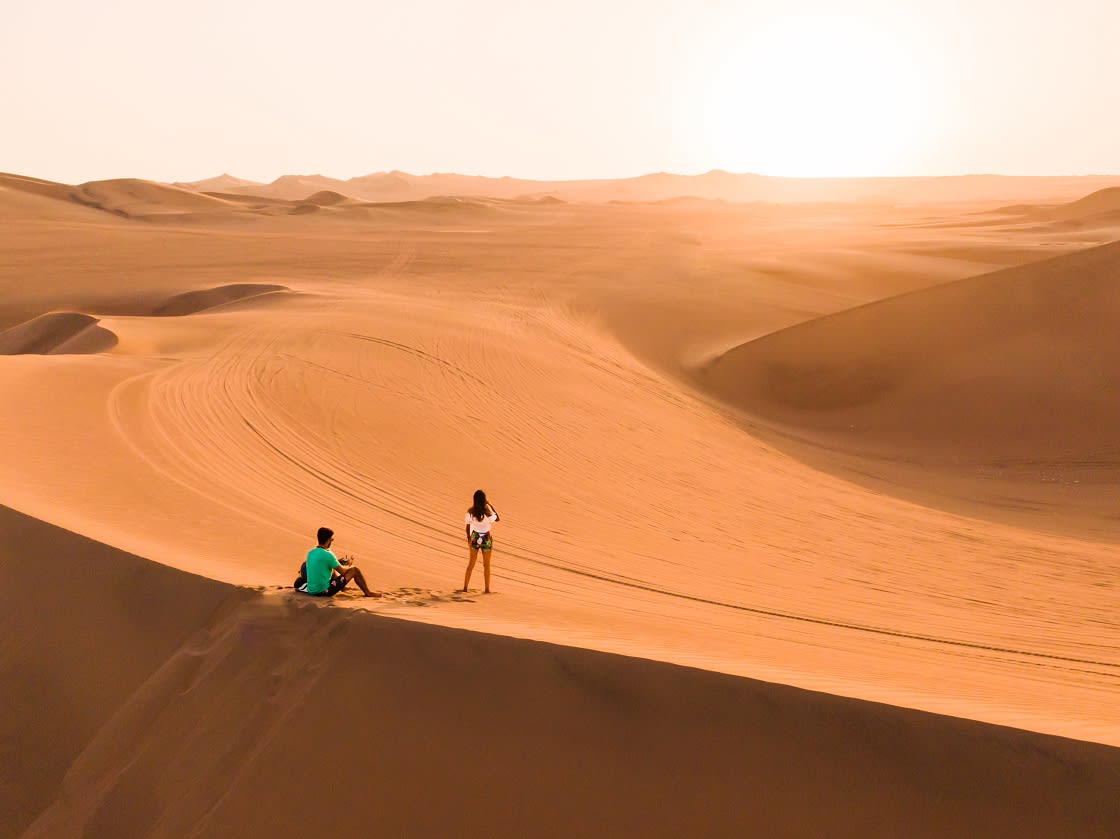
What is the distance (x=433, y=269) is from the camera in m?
34.7

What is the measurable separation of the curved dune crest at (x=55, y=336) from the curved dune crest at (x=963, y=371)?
38.4 feet

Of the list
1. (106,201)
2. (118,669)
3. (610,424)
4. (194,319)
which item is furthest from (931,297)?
(106,201)

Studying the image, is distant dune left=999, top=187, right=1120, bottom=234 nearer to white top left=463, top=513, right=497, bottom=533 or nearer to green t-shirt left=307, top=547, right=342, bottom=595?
white top left=463, top=513, right=497, bottom=533

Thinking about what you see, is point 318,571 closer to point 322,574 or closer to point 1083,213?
point 322,574

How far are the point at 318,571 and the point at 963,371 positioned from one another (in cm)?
1531

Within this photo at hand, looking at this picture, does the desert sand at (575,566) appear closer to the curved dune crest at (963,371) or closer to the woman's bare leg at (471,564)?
the curved dune crest at (963,371)

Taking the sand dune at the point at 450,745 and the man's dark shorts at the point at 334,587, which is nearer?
the sand dune at the point at 450,745

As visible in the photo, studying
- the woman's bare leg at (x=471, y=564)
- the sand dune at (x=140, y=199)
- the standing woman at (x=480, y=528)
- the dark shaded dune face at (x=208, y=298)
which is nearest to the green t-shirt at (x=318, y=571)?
the woman's bare leg at (x=471, y=564)

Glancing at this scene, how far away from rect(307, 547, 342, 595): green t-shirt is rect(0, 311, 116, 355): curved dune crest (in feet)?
45.5

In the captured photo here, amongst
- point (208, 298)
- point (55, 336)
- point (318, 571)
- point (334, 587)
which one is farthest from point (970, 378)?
point (208, 298)

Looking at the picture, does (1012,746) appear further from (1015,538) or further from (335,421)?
(335,421)

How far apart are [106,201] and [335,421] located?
5399 cm

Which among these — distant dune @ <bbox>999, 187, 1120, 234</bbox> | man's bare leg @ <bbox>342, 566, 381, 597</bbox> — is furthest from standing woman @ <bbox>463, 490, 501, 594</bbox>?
distant dune @ <bbox>999, 187, 1120, 234</bbox>

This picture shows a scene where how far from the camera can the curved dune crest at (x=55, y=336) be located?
65.6 ft
